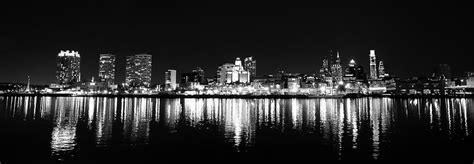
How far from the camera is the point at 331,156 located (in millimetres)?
14469

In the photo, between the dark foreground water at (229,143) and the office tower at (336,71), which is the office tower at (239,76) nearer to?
the office tower at (336,71)

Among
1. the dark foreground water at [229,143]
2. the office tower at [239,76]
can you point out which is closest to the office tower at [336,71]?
the office tower at [239,76]

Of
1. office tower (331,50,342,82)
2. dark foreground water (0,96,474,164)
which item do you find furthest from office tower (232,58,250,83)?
dark foreground water (0,96,474,164)

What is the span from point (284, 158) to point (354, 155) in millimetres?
3039

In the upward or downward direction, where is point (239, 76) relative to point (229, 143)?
upward

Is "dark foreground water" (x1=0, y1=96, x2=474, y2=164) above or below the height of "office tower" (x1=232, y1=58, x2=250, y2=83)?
below

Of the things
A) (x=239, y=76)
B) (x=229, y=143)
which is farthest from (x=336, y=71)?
(x=229, y=143)

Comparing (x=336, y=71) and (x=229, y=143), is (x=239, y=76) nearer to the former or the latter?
(x=336, y=71)

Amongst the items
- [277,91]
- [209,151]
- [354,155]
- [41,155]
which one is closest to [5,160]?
[41,155]

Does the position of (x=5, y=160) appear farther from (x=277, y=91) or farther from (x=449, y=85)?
(x=449, y=85)

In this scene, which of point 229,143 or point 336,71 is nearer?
point 229,143

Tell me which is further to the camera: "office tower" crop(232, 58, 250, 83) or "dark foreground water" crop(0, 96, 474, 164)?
"office tower" crop(232, 58, 250, 83)

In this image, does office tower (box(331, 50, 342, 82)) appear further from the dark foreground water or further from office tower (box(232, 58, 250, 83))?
the dark foreground water

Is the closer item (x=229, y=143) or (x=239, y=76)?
(x=229, y=143)
